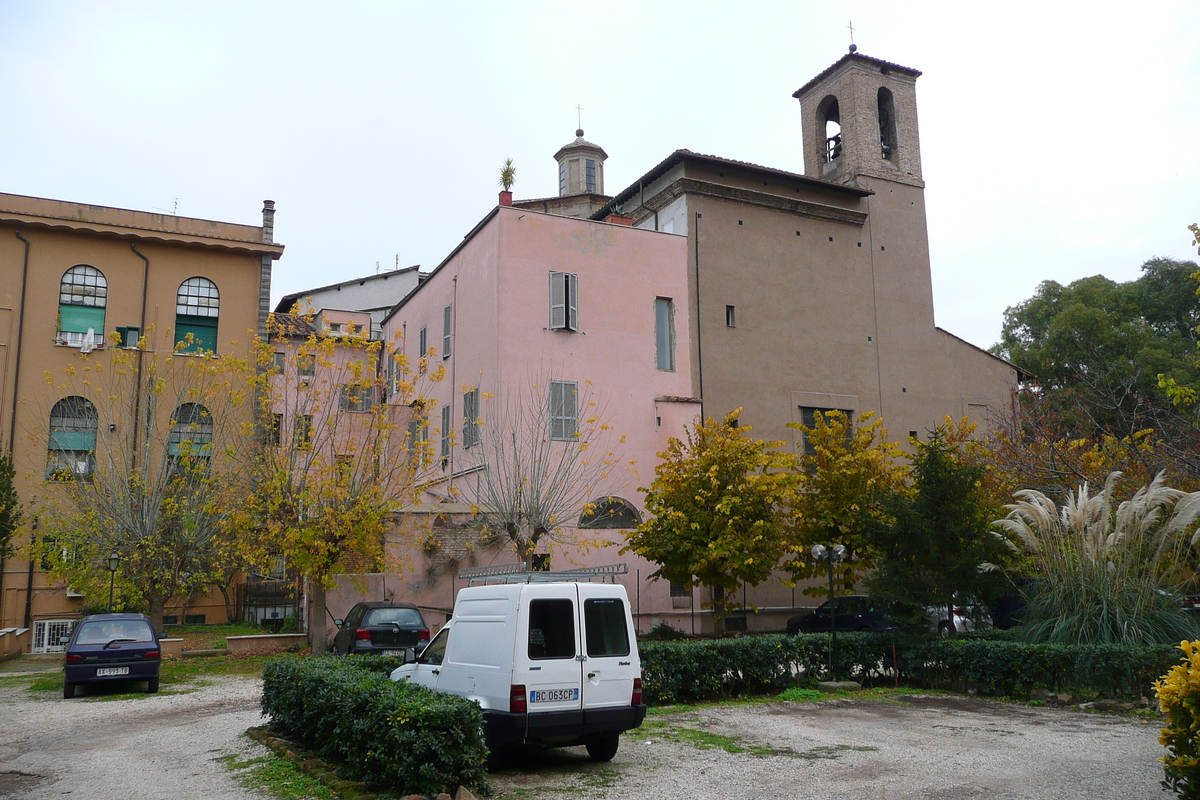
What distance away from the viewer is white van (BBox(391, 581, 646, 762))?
9.18 m

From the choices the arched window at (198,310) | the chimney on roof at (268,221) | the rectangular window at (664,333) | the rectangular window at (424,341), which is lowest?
the rectangular window at (664,333)

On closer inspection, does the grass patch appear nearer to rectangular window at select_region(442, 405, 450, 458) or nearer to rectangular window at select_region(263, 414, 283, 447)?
rectangular window at select_region(263, 414, 283, 447)

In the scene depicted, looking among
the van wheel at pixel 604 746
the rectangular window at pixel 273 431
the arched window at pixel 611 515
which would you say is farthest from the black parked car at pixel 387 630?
the van wheel at pixel 604 746

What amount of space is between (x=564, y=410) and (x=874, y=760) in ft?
55.9

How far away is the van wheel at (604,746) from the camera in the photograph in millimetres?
9953

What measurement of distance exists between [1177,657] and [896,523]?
16.0 ft

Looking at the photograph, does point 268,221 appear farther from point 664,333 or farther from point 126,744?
point 126,744

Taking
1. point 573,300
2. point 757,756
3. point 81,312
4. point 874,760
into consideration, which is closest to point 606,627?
point 757,756

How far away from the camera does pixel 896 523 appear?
16734 millimetres

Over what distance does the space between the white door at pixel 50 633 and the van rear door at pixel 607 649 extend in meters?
23.2

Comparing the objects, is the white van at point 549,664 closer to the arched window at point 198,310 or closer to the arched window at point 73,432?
the arched window at point 73,432

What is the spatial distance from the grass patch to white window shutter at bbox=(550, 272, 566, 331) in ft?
57.0

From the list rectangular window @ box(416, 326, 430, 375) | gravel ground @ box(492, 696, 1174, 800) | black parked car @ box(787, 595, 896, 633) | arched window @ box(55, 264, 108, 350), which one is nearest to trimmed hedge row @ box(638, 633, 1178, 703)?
gravel ground @ box(492, 696, 1174, 800)

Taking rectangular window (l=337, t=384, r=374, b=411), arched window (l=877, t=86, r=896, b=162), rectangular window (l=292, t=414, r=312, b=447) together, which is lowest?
rectangular window (l=292, t=414, r=312, b=447)
